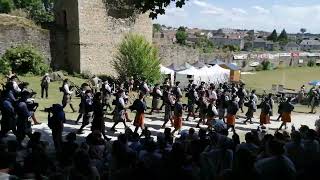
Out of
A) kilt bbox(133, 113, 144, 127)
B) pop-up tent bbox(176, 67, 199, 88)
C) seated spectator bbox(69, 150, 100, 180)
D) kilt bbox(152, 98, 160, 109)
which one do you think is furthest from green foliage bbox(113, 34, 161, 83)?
seated spectator bbox(69, 150, 100, 180)

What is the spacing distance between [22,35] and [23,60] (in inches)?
97.2

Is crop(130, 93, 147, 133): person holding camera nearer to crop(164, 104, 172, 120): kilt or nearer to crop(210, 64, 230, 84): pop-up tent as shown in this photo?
crop(164, 104, 172, 120): kilt

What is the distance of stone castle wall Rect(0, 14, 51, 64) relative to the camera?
29422 mm

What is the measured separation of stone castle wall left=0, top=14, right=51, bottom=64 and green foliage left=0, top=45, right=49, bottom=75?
655 mm

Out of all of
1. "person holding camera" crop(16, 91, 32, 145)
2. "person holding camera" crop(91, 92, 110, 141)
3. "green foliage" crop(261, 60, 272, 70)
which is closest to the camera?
"person holding camera" crop(16, 91, 32, 145)

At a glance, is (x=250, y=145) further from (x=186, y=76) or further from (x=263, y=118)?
(x=186, y=76)

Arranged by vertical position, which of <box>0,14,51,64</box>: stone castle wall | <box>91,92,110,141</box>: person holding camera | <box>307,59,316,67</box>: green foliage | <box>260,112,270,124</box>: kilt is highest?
<box>0,14,51,64</box>: stone castle wall

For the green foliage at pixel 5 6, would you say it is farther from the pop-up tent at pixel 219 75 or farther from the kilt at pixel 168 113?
the kilt at pixel 168 113

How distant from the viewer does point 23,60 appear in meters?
28.6

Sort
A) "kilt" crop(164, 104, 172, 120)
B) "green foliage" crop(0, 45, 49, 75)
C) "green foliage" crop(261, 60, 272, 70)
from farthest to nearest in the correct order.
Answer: "green foliage" crop(261, 60, 272, 70) → "green foliage" crop(0, 45, 49, 75) → "kilt" crop(164, 104, 172, 120)

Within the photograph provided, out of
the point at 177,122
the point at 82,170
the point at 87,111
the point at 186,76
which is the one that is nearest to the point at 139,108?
the point at 177,122

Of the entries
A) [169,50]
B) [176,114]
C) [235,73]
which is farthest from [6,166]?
[169,50]

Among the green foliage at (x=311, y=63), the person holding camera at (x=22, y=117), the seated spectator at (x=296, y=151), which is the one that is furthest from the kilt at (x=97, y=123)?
the green foliage at (x=311, y=63)

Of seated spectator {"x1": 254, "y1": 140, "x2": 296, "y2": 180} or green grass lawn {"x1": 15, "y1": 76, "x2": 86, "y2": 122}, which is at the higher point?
seated spectator {"x1": 254, "y1": 140, "x2": 296, "y2": 180}
